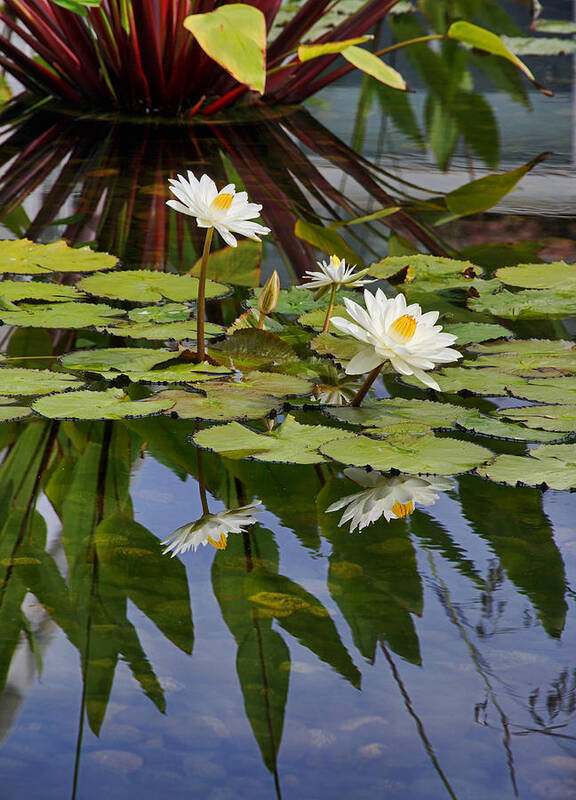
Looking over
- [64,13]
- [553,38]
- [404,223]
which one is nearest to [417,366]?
[404,223]

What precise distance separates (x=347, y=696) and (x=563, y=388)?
0.62 meters

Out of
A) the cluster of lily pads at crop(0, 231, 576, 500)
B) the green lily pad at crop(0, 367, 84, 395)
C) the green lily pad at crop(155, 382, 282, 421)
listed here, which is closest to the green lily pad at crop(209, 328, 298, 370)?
the cluster of lily pads at crop(0, 231, 576, 500)

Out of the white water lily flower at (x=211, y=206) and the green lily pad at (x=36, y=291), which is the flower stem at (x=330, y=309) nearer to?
the white water lily flower at (x=211, y=206)

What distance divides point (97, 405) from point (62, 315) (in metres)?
0.34

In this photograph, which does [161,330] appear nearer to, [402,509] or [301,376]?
[301,376]

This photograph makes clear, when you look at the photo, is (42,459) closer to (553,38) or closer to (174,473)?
(174,473)

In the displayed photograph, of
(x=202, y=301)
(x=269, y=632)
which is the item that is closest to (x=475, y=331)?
(x=202, y=301)

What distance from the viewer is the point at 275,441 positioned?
1027mm

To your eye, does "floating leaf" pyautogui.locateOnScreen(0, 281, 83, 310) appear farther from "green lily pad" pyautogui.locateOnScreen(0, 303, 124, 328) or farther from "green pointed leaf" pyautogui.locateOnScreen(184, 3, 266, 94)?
"green pointed leaf" pyautogui.locateOnScreen(184, 3, 266, 94)

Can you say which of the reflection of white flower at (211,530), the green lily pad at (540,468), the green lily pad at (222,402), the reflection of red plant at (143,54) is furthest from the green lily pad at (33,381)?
the reflection of red plant at (143,54)

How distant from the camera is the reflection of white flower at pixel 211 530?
833 mm

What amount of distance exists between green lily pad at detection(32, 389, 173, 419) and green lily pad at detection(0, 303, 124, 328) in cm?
27

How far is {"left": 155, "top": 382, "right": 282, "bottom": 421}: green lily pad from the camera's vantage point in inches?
42.8

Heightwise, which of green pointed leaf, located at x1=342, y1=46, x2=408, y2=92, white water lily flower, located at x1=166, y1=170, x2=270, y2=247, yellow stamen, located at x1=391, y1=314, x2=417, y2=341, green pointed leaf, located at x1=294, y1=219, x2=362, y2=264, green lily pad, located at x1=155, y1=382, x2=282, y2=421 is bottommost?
green lily pad, located at x1=155, y1=382, x2=282, y2=421
